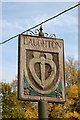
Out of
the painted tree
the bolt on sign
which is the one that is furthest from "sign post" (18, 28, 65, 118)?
the painted tree

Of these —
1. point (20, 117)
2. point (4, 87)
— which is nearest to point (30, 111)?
point (20, 117)

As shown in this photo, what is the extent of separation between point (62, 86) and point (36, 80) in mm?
371

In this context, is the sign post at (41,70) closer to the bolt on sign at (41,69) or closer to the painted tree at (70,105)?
the bolt on sign at (41,69)

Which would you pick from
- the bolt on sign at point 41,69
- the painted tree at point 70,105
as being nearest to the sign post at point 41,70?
the bolt on sign at point 41,69

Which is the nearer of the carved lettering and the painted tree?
the carved lettering

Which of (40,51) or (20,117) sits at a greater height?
(40,51)

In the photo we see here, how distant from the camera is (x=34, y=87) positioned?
4129 mm

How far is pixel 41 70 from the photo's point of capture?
13.8 feet

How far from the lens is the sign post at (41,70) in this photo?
408cm

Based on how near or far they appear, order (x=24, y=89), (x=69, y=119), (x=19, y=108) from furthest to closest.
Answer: (x=19, y=108), (x=69, y=119), (x=24, y=89)

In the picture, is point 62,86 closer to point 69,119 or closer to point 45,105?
point 45,105

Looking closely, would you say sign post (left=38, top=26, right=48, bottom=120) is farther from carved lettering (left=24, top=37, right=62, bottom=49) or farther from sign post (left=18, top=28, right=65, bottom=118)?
carved lettering (left=24, top=37, right=62, bottom=49)

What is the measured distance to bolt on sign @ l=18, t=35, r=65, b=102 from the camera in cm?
409

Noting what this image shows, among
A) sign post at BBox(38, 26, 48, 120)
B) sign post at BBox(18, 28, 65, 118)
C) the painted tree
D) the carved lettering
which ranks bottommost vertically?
the painted tree
